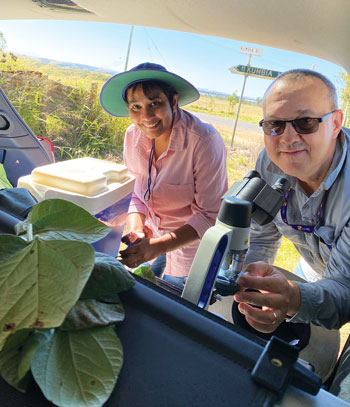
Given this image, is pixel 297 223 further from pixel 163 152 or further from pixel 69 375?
pixel 69 375

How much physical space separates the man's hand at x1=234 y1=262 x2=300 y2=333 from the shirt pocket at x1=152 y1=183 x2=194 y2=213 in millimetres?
845

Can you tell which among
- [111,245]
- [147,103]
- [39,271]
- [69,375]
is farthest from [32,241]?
[147,103]

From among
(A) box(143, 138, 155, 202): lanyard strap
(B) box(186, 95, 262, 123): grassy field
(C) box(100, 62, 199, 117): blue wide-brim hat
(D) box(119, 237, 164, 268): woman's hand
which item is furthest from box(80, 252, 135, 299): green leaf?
(B) box(186, 95, 262, 123): grassy field

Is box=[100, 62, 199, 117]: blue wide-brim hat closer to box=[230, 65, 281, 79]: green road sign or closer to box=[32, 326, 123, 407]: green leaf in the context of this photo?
box=[32, 326, 123, 407]: green leaf

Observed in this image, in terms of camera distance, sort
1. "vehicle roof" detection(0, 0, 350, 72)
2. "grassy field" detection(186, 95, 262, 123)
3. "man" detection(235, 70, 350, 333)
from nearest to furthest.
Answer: "man" detection(235, 70, 350, 333) < "vehicle roof" detection(0, 0, 350, 72) < "grassy field" detection(186, 95, 262, 123)

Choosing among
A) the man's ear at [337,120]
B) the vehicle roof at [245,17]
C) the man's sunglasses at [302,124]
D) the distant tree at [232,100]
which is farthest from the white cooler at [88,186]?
the distant tree at [232,100]

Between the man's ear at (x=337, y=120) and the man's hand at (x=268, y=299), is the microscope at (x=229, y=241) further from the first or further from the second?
the man's ear at (x=337, y=120)

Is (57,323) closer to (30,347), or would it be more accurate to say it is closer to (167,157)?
(30,347)

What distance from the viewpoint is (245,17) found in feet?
5.15

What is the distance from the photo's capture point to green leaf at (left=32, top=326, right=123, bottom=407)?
13.2 inches

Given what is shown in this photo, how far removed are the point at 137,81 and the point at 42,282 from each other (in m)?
1.42

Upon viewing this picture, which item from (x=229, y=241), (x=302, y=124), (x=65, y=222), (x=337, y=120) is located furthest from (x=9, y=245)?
(x=337, y=120)

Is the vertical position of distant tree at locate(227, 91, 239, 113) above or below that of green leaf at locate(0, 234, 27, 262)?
above

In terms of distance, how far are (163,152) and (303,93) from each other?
0.81m
